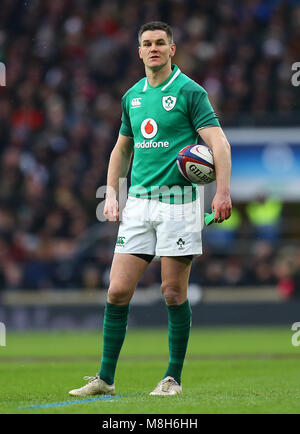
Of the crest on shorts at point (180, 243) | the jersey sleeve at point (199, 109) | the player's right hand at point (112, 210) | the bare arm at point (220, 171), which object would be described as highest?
the jersey sleeve at point (199, 109)

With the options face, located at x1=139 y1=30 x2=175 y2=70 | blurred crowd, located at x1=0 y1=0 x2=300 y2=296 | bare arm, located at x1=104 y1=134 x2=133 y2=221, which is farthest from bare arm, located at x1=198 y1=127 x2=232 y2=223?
blurred crowd, located at x1=0 y1=0 x2=300 y2=296

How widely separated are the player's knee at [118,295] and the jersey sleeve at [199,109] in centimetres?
111

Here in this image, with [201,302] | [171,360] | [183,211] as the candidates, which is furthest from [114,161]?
[201,302]

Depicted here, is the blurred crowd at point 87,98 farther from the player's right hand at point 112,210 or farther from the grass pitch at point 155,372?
the player's right hand at point 112,210

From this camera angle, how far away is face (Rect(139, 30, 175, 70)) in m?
5.94

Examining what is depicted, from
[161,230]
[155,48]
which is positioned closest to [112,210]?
[161,230]

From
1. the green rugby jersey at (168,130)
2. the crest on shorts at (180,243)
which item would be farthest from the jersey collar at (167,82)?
the crest on shorts at (180,243)

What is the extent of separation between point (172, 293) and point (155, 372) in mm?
2336

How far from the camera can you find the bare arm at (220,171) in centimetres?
569

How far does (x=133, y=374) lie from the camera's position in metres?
7.91

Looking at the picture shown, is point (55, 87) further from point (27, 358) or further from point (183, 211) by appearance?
point (183, 211)

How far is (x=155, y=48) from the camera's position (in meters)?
5.94

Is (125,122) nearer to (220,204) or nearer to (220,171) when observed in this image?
(220,171)
